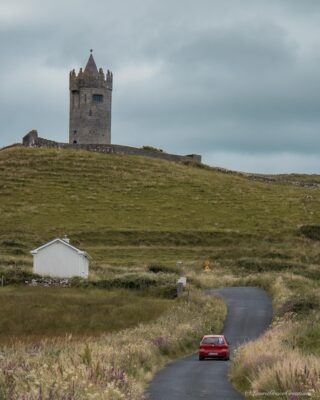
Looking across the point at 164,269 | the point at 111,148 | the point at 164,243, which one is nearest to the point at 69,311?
the point at 164,269

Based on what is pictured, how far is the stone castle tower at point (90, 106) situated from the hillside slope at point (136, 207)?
1519 centimetres

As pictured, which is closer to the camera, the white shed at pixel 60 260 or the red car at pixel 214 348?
the red car at pixel 214 348

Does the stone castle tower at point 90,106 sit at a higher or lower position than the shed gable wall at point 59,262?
higher

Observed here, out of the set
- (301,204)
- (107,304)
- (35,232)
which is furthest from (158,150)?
(107,304)

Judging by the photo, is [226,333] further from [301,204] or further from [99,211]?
[301,204]

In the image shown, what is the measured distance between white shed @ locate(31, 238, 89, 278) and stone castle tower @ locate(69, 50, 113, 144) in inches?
2599

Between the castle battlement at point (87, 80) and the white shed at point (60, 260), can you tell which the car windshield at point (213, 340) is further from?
the castle battlement at point (87, 80)

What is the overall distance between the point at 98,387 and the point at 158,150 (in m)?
113

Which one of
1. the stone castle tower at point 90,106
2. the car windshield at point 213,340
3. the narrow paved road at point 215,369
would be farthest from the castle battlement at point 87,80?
the car windshield at point 213,340

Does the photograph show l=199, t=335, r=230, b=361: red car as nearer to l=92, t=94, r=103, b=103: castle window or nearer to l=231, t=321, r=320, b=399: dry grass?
l=231, t=321, r=320, b=399: dry grass

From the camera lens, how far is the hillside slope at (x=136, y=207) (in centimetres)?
8019

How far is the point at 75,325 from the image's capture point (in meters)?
41.8

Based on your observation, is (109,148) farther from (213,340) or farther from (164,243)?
(213,340)

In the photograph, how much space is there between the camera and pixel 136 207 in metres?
94.2
